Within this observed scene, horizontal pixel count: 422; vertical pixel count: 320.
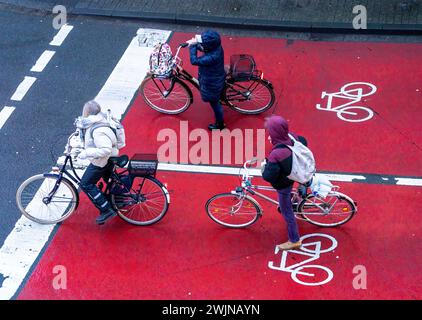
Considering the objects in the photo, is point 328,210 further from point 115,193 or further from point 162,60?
point 162,60

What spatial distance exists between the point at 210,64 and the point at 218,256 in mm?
2560

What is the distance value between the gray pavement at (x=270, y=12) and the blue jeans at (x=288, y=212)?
4.80m

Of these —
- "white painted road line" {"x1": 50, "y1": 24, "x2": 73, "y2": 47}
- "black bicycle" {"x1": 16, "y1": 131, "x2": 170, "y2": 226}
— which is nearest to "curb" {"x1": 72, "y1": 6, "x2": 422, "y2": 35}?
"white painted road line" {"x1": 50, "y1": 24, "x2": 73, "y2": 47}

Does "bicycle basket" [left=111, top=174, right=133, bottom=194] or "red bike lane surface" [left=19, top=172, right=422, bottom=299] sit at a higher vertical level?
"bicycle basket" [left=111, top=174, right=133, bottom=194]

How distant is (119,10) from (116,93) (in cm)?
234

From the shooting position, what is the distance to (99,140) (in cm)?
691

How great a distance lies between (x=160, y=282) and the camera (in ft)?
23.8

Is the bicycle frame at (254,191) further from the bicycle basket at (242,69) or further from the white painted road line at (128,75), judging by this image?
the white painted road line at (128,75)

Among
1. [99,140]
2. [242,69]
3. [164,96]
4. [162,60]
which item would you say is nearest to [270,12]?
[242,69]

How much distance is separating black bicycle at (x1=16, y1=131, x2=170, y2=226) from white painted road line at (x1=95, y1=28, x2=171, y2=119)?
1.96m

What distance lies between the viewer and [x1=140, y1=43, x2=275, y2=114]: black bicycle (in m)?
8.93

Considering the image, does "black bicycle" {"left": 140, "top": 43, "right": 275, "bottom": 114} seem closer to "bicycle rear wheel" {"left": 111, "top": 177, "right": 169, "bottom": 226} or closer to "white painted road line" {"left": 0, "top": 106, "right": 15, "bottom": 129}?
"bicycle rear wheel" {"left": 111, "top": 177, "right": 169, "bottom": 226}
